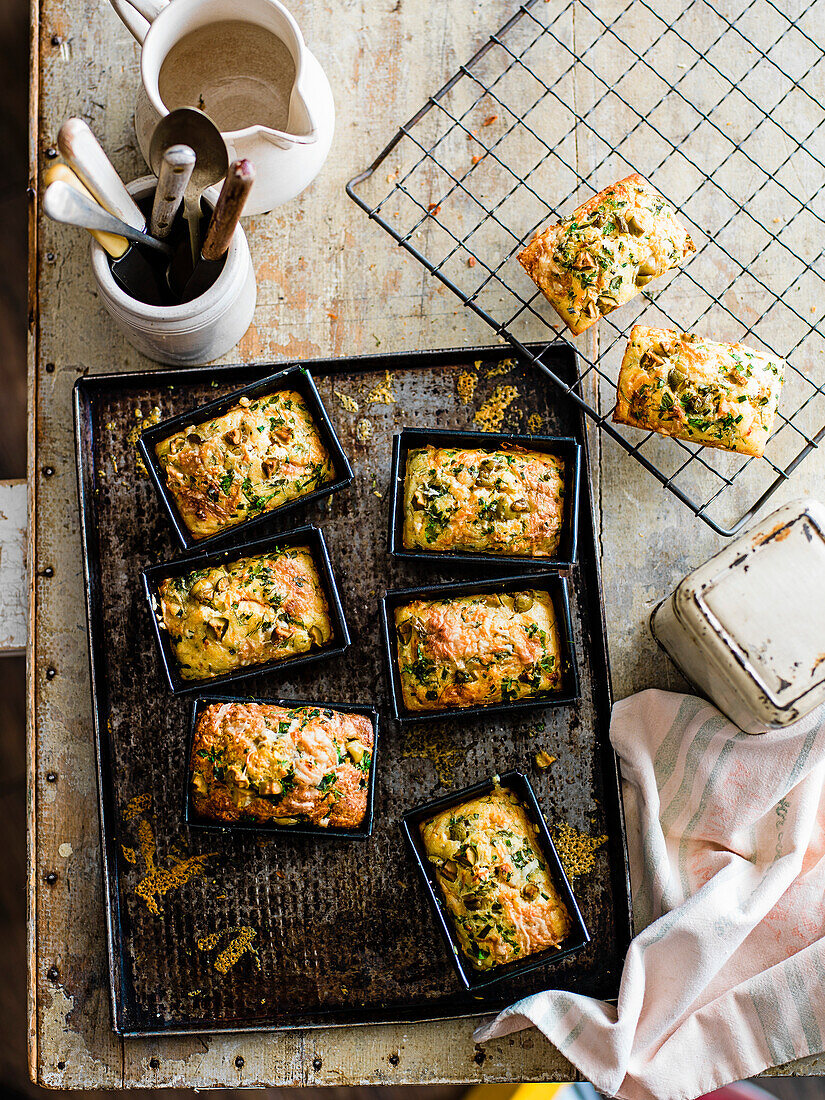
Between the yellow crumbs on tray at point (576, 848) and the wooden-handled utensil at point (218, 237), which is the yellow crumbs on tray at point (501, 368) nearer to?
the wooden-handled utensil at point (218, 237)

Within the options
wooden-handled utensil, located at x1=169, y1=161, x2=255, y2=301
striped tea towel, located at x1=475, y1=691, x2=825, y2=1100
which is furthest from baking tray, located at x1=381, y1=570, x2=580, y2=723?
wooden-handled utensil, located at x1=169, y1=161, x2=255, y2=301

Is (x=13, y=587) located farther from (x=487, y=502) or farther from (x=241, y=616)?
(x=487, y=502)

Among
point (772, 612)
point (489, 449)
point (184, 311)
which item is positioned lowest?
point (772, 612)

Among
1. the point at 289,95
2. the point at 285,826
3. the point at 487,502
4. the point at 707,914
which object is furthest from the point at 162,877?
the point at 289,95

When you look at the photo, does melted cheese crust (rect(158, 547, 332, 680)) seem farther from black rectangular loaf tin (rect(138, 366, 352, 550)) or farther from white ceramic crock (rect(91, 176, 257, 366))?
white ceramic crock (rect(91, 176, 257, 366))

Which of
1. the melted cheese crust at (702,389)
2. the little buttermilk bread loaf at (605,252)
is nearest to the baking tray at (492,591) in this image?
the melted cheese crust at (702,389)

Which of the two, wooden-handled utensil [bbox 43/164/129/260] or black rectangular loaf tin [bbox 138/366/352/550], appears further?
black rectangular loaf tin [bbox 138/366/352/550]
